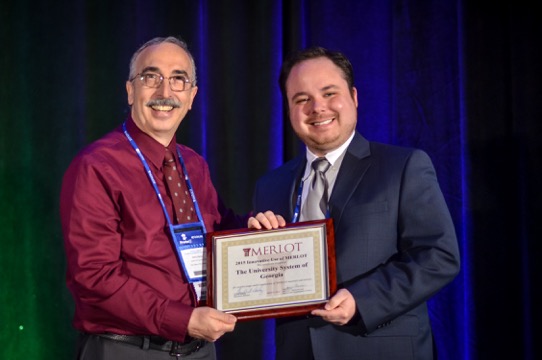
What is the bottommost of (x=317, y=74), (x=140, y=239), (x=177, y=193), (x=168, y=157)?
(x=140, y=239)

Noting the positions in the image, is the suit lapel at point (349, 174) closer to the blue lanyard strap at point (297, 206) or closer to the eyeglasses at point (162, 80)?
the blue lanyard strap at point (297, 206)

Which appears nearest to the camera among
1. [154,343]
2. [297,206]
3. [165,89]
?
[154,343]

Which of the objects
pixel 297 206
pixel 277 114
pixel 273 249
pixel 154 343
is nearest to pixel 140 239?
pixel 154 343

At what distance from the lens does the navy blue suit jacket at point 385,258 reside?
2.20 metres

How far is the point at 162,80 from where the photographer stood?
2619mm

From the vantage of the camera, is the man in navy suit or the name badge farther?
the name badge

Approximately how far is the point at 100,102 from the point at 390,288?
2.17m

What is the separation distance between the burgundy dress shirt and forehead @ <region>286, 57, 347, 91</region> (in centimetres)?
68

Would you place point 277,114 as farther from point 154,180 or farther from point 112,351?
point 112,351

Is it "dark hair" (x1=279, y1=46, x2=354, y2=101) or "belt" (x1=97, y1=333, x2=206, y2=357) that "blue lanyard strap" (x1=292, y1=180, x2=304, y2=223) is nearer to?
"dark hair" (x1=279, y1=46, x2=354, y2=101)

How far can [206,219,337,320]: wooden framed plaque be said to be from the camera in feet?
7.14

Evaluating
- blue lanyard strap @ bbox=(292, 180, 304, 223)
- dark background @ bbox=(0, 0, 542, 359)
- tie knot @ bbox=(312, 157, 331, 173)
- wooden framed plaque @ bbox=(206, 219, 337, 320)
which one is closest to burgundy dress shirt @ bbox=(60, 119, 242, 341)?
wooden framed plaque @ bbox=(206, 219, 337, 320)

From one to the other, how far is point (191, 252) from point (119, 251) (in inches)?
10.4

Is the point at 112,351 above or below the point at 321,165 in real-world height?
below
